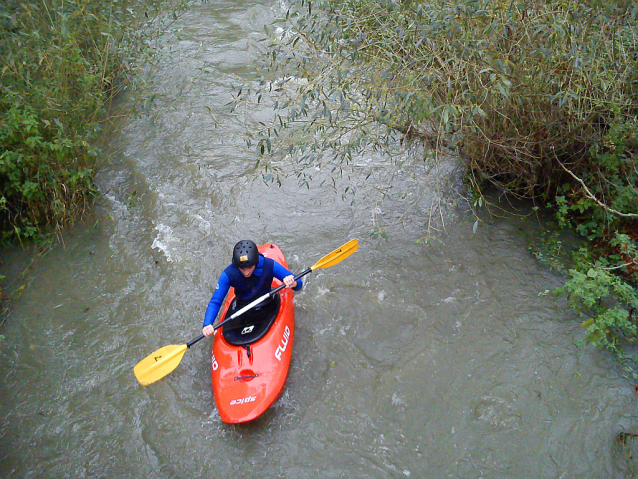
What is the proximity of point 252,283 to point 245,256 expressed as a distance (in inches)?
14.3

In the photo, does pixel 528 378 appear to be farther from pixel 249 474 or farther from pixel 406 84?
pixel 406 84

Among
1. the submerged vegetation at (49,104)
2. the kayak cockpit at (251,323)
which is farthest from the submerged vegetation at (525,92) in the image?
the submerged vegetation at (49,104)

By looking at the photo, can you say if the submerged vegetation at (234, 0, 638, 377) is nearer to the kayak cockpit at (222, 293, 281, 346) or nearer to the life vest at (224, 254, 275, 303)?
the life vest at (224, 254, 275, 303)

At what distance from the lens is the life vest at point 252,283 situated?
3.97m

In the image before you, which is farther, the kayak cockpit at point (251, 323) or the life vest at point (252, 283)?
the life vest at point (252, 283)

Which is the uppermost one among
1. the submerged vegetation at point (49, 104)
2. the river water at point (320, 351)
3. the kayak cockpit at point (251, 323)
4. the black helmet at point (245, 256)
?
the submerged vegetation at point (49, 104)

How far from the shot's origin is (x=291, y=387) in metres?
3.89

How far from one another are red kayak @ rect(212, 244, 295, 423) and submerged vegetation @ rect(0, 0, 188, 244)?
7.76 feet

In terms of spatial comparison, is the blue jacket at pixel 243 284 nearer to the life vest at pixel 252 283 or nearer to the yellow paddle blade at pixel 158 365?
the life vest at pixel 252 283

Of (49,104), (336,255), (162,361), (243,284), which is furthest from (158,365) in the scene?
(49,104)

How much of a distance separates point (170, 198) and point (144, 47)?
5.79 ft

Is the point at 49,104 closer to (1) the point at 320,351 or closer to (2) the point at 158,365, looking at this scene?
(2) the point at 158,365

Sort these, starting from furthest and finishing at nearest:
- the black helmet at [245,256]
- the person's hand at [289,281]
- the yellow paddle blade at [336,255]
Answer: the yellow paddle blade at [336,255], the person's hand at [289,281], the black helmet at [245,256]

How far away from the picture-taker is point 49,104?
4426 millimetres
